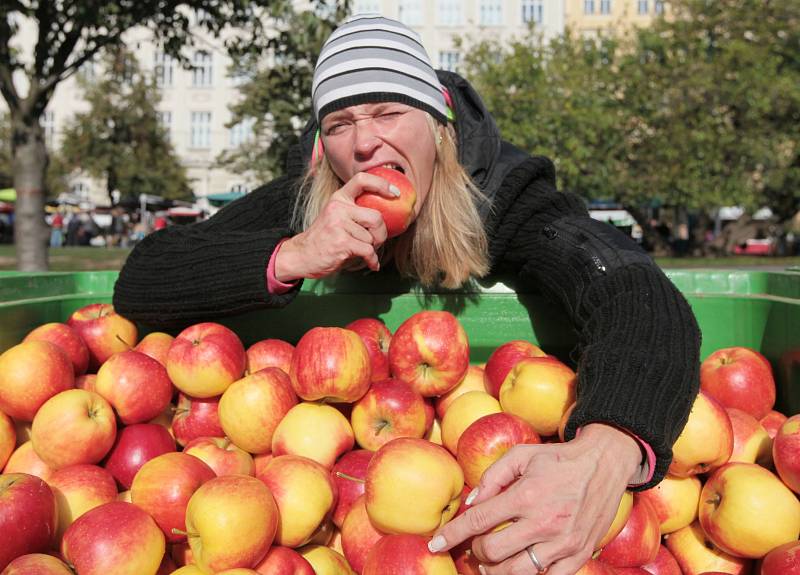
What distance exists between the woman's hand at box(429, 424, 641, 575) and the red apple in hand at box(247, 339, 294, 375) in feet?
3.46

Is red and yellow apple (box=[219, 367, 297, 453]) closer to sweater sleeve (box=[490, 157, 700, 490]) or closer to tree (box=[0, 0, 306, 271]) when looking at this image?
sweater sleeve (box=[490, 157, 700, 490])

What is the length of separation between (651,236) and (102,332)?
24042 mm

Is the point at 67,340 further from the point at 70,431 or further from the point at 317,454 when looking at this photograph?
the point at 317,454

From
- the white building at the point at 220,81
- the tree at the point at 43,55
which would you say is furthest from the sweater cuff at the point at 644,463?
the white building at the point at 220,81

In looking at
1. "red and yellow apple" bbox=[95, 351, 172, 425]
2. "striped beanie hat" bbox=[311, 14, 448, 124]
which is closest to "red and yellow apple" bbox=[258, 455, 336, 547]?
"red and yellow apple" bbox=[95, 351, 172, 425]

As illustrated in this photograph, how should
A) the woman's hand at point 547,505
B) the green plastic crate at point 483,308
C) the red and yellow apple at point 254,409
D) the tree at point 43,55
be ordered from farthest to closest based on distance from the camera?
the tree at point 43,55 < the green plastic crate at point 483,308 < the red and yellow apple at point 254,409 < the woman's hand at point 547,505

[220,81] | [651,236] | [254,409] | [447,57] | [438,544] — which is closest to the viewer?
[438,544]

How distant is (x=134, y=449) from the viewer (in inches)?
79.1

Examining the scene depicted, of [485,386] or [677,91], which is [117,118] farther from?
[485,386]

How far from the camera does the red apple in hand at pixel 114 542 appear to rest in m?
1.47

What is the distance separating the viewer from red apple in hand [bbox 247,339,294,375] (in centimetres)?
228

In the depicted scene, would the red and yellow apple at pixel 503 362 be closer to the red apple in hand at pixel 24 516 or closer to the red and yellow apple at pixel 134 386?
the red and yellow apple at pixel 134 386

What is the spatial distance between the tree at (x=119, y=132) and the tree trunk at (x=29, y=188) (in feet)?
82.9

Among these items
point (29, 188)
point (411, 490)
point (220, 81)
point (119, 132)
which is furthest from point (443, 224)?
point (220, 81)
